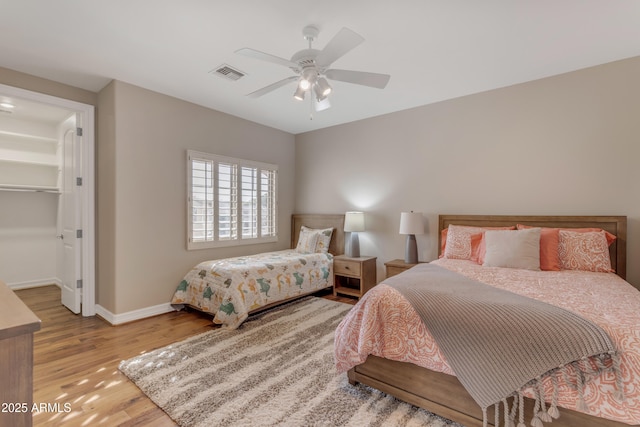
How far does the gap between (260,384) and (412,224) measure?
98.8 inches

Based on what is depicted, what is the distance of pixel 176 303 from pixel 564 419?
3595 millimetres

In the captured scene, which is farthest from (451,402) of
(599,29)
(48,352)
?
(48,352)

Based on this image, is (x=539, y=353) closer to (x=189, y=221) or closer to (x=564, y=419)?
(x=564, y=419)

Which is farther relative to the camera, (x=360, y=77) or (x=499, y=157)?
(x=499, y=157)

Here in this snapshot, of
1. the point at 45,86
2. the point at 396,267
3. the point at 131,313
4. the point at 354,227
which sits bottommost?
the point at 131,313

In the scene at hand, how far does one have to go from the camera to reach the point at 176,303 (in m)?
3.57

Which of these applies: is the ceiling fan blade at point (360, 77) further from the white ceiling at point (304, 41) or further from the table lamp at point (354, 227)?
the table lamp at point (354, 227)

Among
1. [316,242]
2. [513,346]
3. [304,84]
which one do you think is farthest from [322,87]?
[316,242]

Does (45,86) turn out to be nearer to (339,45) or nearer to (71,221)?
(71,221)

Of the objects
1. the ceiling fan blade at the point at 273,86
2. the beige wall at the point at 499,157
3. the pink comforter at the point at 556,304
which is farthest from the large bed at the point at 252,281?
the ceiling fan blade at the point at 273,86

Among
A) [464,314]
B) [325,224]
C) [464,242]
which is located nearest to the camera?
[464,314]

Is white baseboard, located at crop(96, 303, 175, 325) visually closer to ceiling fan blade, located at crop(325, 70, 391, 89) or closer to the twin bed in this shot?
the twin bed

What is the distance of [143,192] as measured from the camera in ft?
11.1

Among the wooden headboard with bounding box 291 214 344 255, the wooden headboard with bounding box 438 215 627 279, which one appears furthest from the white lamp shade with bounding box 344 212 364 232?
the wooden headboard with bounding box 438 215 627 279
